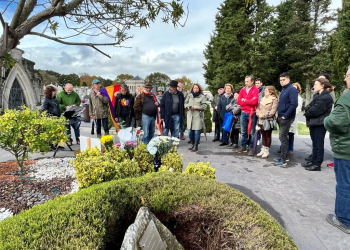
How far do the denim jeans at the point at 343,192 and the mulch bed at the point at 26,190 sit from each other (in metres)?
3.66

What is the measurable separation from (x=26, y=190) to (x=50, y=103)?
384 centimetres

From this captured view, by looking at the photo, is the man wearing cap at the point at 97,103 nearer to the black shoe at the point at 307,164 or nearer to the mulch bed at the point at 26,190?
the mulch bed at the point at 26,190

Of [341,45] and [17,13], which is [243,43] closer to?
[341,45]

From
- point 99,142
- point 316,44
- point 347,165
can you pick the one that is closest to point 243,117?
point 347,165

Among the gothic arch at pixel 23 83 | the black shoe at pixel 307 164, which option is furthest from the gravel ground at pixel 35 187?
the gothic arch at pixel 23 83

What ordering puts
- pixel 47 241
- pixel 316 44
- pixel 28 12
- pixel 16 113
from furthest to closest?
pixel 316 44 < pixel 16 113 < pixel 28 12 < pixel 47 241

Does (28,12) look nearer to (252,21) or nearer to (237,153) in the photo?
(237,153)

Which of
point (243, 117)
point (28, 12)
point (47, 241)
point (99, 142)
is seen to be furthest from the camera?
point (243, 117)

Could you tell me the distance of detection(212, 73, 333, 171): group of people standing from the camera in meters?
4.79

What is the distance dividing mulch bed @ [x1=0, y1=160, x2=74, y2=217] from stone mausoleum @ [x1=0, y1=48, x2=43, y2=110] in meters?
9.23

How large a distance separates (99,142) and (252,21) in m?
27.2

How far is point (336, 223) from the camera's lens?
297 centimetres

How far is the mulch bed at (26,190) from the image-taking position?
2895mm

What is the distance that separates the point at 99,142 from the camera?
3.68 meters
